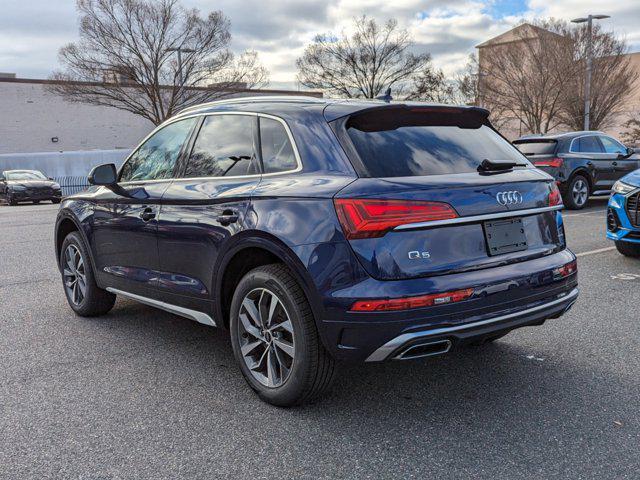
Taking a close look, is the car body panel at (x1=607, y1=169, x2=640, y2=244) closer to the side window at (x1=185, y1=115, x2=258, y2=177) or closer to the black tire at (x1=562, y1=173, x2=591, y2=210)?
the side window at (x1=185, y1=115, x2=258, y2=177)

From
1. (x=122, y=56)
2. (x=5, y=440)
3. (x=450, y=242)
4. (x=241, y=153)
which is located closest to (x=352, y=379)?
(x=450, y=242)

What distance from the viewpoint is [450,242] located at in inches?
124

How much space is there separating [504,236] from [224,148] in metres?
1.80

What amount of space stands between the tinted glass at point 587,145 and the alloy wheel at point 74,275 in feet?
38.3

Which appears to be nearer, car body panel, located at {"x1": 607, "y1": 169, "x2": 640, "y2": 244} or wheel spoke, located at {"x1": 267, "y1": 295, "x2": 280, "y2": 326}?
wheel spoke, located at {"x1": 267, "y1": 295, "x2": 280, "y2": 326}

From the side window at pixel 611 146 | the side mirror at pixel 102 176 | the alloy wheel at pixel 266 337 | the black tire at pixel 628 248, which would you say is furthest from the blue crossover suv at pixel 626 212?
the side window at pixel 611 146

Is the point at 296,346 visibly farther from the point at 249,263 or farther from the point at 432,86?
the point at 432,86

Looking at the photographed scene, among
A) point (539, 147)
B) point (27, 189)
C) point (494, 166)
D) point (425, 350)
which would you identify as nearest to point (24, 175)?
point (27, 189)

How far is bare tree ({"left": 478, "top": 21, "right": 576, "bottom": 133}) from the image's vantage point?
104 feet

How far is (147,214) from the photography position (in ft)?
14.5

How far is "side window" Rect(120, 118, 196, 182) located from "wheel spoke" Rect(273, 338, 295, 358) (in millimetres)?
1562

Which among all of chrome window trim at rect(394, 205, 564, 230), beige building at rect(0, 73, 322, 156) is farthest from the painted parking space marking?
beige building at rect(0, 73, 322, 156)

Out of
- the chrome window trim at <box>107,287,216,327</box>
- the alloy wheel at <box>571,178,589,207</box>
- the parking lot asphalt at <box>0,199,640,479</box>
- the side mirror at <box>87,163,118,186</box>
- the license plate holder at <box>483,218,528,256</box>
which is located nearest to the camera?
the parking lot asphalt at <box>0,199,640,479</box>

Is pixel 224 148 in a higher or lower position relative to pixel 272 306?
higher
